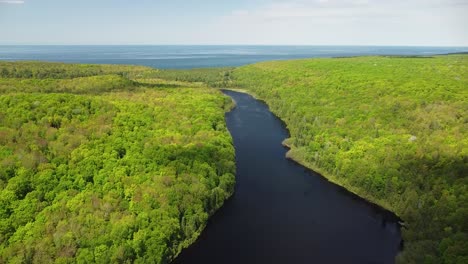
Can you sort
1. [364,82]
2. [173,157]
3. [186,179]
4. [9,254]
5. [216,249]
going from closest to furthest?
[9,254] < [216,249] < [186,179] < [173,157] < [364,82]

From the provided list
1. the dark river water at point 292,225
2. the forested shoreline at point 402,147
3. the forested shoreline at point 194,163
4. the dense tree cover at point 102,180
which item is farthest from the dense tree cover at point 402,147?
the dense tree cover at point 102,180

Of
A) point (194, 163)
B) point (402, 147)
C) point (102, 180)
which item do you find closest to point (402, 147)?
point (402, 147)

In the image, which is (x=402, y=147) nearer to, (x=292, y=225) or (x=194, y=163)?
(x=292, y=225)

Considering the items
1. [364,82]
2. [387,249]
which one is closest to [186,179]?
[387,249]

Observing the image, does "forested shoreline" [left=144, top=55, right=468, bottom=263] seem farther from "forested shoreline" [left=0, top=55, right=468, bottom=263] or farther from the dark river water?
the dark river water

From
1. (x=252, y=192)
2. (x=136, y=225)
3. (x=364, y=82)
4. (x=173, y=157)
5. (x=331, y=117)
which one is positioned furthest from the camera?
(x=364, y=82)

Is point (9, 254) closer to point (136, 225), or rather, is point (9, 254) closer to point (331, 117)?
point (136, 225)

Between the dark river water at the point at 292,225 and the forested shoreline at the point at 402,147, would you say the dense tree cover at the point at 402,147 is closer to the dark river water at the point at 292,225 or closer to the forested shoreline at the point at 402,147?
the forested shoreline at the point at 402,147
